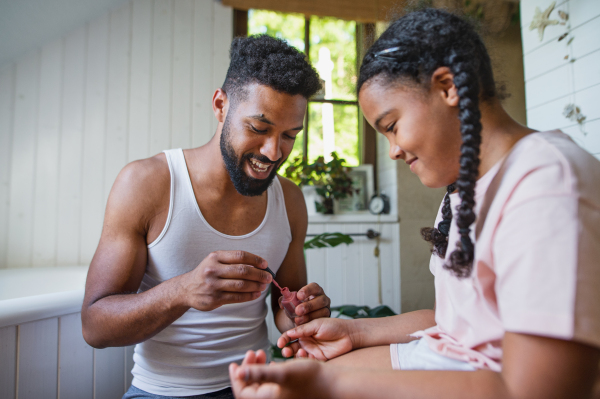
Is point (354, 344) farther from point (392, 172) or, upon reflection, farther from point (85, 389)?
point (392, 172)

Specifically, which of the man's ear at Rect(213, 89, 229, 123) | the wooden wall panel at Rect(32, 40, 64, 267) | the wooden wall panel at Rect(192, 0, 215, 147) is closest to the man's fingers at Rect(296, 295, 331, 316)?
the man's ear at Rect(213, 89, 229, 123)

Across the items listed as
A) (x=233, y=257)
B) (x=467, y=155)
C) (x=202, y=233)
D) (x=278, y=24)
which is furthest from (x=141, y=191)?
(x=278, y=24)

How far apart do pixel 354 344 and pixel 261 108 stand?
26.9 inches

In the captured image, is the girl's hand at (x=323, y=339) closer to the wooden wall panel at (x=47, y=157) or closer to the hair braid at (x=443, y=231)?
the hair braid at (x=443, y=231)

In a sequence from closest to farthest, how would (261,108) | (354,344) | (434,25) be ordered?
(434,25)
(354,344)
(261,108)

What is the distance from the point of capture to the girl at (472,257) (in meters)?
0.44

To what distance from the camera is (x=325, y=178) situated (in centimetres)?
245

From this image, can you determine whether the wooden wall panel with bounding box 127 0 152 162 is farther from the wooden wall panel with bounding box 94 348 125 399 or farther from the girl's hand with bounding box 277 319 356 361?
the girl's hand with bounding box 277 319 356 361

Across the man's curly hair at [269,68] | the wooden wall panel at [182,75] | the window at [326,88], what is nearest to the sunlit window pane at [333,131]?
the window at [326,88]

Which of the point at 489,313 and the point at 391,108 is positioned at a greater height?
the point at 391,108

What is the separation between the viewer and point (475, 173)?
0.63 m

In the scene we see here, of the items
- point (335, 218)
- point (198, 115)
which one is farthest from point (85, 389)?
point (198, 115)

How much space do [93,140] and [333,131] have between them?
5.41 ft

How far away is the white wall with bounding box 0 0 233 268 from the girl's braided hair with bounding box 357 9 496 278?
6.49 feet
